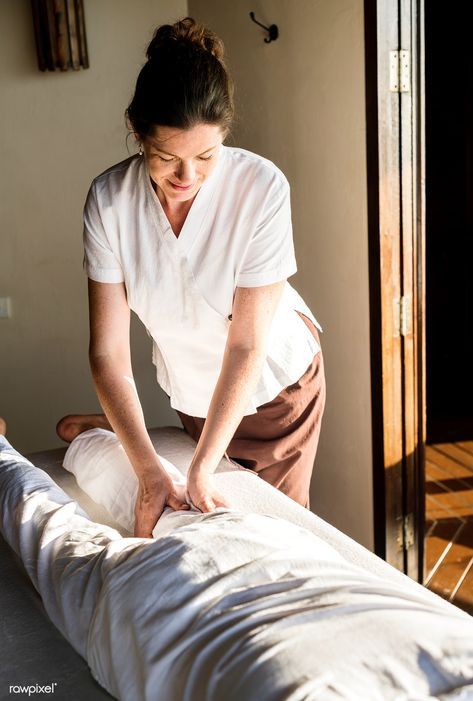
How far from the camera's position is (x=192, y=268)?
5.94 feet

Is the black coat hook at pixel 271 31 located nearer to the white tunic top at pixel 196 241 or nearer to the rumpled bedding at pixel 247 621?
the white tunic top at pixel 196 241

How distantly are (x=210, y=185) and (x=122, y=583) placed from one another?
3.20 ft

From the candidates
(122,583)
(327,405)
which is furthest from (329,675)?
(327,405)

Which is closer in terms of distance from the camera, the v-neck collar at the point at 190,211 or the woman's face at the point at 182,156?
the woman's face at the point at 182,156

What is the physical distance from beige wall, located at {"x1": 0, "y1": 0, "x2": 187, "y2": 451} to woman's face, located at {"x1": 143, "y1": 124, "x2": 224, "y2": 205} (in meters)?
1.85

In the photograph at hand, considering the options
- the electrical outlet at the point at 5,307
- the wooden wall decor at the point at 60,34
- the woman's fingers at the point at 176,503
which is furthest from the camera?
the electrical outlet at the point at 5,307

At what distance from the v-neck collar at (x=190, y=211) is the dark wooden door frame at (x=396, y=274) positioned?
2.05ft

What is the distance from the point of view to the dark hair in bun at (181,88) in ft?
4.97

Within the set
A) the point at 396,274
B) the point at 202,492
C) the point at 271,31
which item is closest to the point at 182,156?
the point at 202,492

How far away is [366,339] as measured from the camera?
2.41m

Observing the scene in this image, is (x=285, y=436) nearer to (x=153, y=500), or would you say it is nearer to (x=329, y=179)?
(x=153, y=500)

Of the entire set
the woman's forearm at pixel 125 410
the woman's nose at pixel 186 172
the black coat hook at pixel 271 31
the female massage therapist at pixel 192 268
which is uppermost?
the black coat hook at pixel 271 31

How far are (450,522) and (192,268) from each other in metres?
1.83

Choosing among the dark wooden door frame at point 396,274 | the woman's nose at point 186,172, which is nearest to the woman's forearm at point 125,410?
the woman's nose at point 186,172
